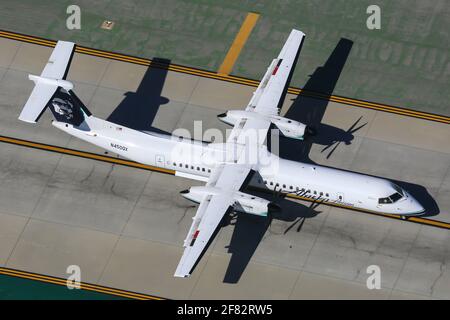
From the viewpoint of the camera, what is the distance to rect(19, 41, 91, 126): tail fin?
46.5m

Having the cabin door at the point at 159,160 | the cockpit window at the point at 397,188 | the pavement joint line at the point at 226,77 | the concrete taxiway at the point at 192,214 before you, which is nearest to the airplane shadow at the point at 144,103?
the concrete taxiway at the point at 192,214

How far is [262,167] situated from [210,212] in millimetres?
5378

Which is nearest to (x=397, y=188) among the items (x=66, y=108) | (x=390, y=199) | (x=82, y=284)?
(x=390, y=199)

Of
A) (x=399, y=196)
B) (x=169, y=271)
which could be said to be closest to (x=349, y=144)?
(x=399, y=196)

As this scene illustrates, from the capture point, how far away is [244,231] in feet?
161

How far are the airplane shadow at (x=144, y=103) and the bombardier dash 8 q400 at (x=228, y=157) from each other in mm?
4632

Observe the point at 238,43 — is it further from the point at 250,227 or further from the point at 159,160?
the point at 250,227

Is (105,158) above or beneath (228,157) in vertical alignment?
beneath

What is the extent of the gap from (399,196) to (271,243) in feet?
28.5

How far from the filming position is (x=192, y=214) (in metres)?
49.8

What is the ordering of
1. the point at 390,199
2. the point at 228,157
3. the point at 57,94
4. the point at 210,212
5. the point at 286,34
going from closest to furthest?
the point at 210,212 < the point at 390,199 < the point at 57,94 < the point at 228,157 < the point at 286,34

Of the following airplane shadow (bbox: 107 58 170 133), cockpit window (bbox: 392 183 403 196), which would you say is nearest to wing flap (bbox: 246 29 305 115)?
airplane shadow (bbox: 107 58 170 133)
